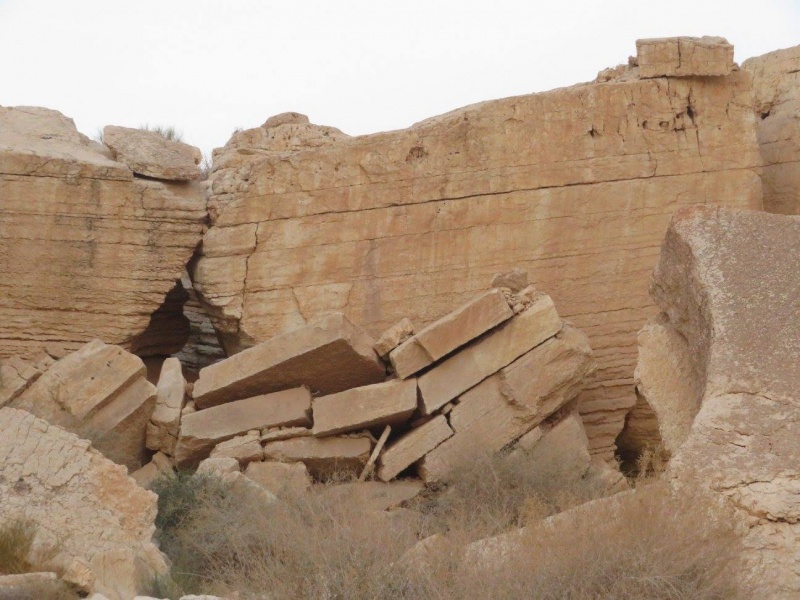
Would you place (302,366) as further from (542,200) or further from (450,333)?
(542,200)

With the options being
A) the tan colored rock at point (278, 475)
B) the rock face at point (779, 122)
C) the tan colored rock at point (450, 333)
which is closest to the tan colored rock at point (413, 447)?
the tan colored rock at point (450, 333)

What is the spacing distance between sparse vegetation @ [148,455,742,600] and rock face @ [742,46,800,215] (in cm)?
437

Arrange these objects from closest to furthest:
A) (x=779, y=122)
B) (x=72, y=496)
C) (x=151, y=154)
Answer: (x=72, y=496)
(x=151, y=154)
(x=779, y=122)

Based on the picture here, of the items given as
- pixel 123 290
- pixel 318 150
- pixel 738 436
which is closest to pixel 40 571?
pixel 738 436

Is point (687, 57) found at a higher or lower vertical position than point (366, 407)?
higher

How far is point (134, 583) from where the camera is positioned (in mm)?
5938

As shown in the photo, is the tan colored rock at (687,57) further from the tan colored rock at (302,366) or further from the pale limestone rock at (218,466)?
the pale limestone rock at (218,466)

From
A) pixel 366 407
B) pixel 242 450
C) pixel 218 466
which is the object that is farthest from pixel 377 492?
pixel 218 466

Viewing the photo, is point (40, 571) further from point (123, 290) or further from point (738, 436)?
point (123, 290)

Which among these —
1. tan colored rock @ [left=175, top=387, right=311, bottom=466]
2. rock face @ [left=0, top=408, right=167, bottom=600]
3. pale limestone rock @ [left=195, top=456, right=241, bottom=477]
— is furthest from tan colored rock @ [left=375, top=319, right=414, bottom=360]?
rock face @ [left=0, top=408, right=167, bottom=600]

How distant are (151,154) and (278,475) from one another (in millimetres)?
3785

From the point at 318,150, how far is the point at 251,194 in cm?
79

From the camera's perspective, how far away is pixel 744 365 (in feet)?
18.1

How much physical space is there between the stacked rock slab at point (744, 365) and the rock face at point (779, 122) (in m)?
4.83
